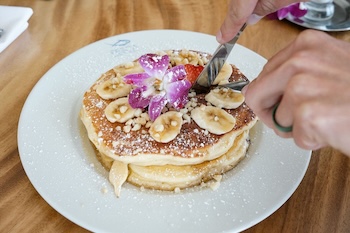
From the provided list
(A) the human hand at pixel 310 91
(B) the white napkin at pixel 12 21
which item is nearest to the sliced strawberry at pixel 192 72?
(A) the human hand at pixel 310 91

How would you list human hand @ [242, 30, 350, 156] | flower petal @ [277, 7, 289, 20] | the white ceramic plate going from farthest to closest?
flower petal @ [277, 7, 289, 20] < the white ceramic plate < human hand @ [242, 30, 350, 156]

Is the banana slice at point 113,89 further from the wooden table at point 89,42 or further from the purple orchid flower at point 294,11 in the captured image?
the purple orchid flower at point 294,11

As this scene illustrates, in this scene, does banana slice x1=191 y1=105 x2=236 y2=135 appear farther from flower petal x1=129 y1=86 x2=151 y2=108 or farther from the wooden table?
the wooden table

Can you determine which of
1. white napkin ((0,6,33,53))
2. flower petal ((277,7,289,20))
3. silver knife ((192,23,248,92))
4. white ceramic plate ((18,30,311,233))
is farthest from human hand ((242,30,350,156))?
white napkin ((0,6,33,53))

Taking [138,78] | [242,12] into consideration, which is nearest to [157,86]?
[138,78]

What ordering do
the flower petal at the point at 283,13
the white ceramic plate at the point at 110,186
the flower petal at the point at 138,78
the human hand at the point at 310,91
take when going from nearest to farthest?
1. the human hand at the point at 310,91
2. the white ceramic plate at the point at 110,186
3. the flower petal at the point at 138,78
4. the flower petal at the point at 283,13

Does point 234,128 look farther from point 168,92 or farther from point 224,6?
point 224,6
